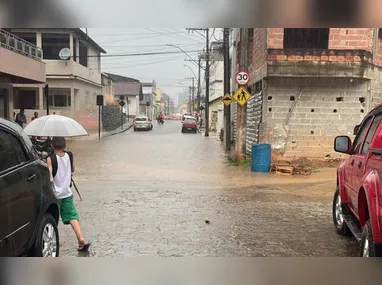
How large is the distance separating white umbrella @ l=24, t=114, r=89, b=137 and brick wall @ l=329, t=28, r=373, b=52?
9.63 meters

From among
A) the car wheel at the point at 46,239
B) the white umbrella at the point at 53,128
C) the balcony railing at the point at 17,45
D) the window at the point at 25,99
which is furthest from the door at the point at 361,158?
the window at the point at 25,99

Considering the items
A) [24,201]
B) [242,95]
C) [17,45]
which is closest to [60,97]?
[17,45]

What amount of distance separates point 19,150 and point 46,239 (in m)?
0.92

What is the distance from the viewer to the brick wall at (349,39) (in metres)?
13.2

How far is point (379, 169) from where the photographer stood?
3611 mm

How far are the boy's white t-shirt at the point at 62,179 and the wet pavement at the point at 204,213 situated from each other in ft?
2.47

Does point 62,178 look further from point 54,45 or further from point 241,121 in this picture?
point 54,45

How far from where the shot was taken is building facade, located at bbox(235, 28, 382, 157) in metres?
13.3

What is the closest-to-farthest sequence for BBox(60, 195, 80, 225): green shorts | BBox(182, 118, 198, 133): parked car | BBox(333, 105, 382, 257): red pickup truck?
BBox(333, 105, 382, 257): red pickup truck → BBox(60, 195, 80, 225): green shorts → BBox(182, 118, 198, 133): parked car

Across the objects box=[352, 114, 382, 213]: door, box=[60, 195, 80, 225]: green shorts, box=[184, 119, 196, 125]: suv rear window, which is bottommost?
box=[60, 195, 80, 225]: green shorts

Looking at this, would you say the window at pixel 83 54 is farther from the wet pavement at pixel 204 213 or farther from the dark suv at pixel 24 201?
the dark suv at pixel 24 201

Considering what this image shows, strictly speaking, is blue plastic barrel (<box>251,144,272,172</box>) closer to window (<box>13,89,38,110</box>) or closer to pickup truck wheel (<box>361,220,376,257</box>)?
pickup truck wheel (<box>361,220,376,257</box>)

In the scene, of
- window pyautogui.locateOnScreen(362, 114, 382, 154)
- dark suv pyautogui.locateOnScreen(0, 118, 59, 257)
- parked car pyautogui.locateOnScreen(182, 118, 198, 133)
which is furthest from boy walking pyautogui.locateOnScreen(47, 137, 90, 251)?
parked car pyautogui.locateOnScreen(182, 118, 198, 133)

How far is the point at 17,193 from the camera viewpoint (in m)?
3.66
